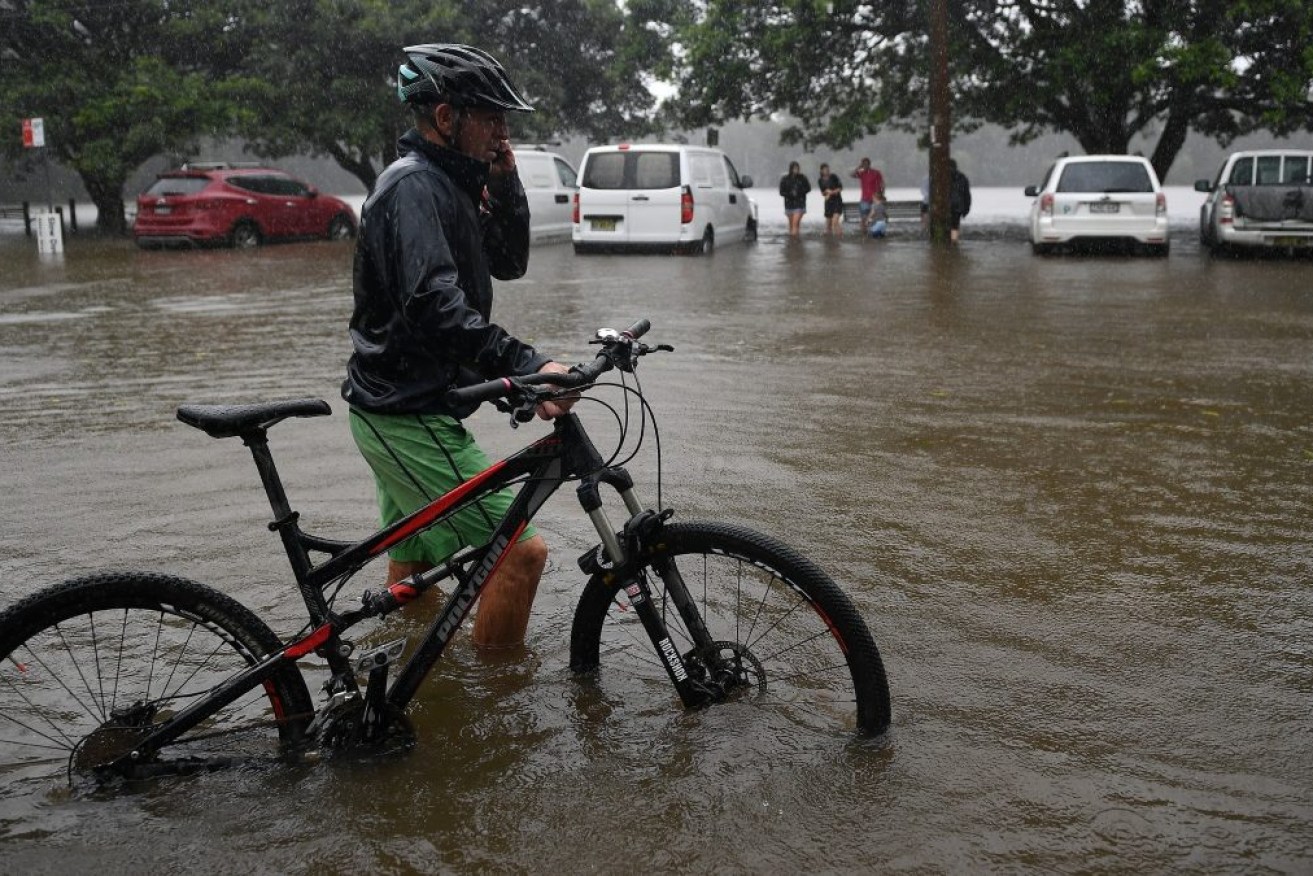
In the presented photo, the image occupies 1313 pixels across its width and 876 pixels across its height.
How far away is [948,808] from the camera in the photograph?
3178mm

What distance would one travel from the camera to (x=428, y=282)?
335 centimetres

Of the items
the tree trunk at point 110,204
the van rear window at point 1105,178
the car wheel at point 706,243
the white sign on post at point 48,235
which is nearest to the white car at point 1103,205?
the van rear window at point 1105,178

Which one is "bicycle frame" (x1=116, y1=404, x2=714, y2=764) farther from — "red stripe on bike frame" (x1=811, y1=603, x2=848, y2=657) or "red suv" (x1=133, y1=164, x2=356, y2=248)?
"red suv" (x1=133, y1=164, x2=356, y2=248)

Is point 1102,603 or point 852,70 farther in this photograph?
point 852,70

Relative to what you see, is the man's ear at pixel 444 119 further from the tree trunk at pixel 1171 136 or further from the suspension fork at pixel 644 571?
the tree trunk at pixel 1171 136

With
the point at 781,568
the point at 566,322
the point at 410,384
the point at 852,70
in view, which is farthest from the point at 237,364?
the point at 852,70

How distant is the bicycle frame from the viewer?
3.27m

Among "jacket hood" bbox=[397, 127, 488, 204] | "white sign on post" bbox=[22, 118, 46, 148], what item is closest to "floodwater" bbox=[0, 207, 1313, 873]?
"jacket hood" bbox=[397, 127, 488, 204]

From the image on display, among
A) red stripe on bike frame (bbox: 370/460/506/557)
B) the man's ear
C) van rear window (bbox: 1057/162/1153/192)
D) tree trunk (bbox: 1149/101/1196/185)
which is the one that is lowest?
red stripe on bike frame (bbox: 370/460/506/557)

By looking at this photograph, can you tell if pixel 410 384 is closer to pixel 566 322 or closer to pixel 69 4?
pixel 566 322

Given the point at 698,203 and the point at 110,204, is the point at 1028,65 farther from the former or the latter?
the point at 110,204

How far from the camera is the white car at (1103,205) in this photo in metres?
20.5

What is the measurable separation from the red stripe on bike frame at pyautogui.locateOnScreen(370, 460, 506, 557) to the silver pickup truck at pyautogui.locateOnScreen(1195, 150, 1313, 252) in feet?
62.1

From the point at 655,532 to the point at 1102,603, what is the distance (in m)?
1.97
